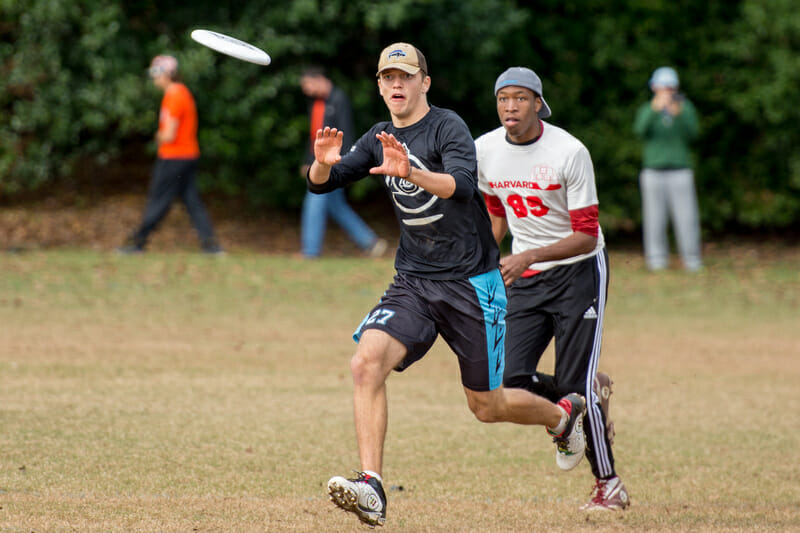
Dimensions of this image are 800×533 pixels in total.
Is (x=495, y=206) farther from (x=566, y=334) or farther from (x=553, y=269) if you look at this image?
(x=566, y=334)

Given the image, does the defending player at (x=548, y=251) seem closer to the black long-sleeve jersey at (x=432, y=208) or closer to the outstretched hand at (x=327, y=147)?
the black long-sleeve jersey at (x=432, y=208)

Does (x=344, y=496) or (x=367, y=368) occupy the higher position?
(x=367, y=368)

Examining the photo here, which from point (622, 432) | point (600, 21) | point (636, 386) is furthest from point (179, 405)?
point (600, 21)

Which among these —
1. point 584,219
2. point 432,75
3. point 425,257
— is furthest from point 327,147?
point 432,75

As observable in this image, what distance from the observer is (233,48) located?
613 centimetres

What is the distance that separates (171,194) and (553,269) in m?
9.98

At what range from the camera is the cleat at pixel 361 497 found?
4.90 metres

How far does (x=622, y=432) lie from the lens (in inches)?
312

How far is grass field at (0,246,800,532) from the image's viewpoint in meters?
5.78

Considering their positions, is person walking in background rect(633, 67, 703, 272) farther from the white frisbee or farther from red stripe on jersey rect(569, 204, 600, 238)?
the white frisbee

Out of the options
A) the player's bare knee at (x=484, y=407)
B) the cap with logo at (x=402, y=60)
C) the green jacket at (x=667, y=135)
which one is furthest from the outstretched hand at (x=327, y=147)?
the green jacket at (x=667, y=135)

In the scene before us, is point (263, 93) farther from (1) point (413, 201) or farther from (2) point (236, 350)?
(1) point (413, 201)

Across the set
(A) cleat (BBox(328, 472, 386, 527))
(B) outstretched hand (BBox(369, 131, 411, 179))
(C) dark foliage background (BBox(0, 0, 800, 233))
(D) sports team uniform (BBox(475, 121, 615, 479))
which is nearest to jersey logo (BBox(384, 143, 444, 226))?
(B) outstretched hand (BBox(369, 131, 411, 179))

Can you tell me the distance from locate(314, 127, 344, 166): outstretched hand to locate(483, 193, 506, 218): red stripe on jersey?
1.26 metres
